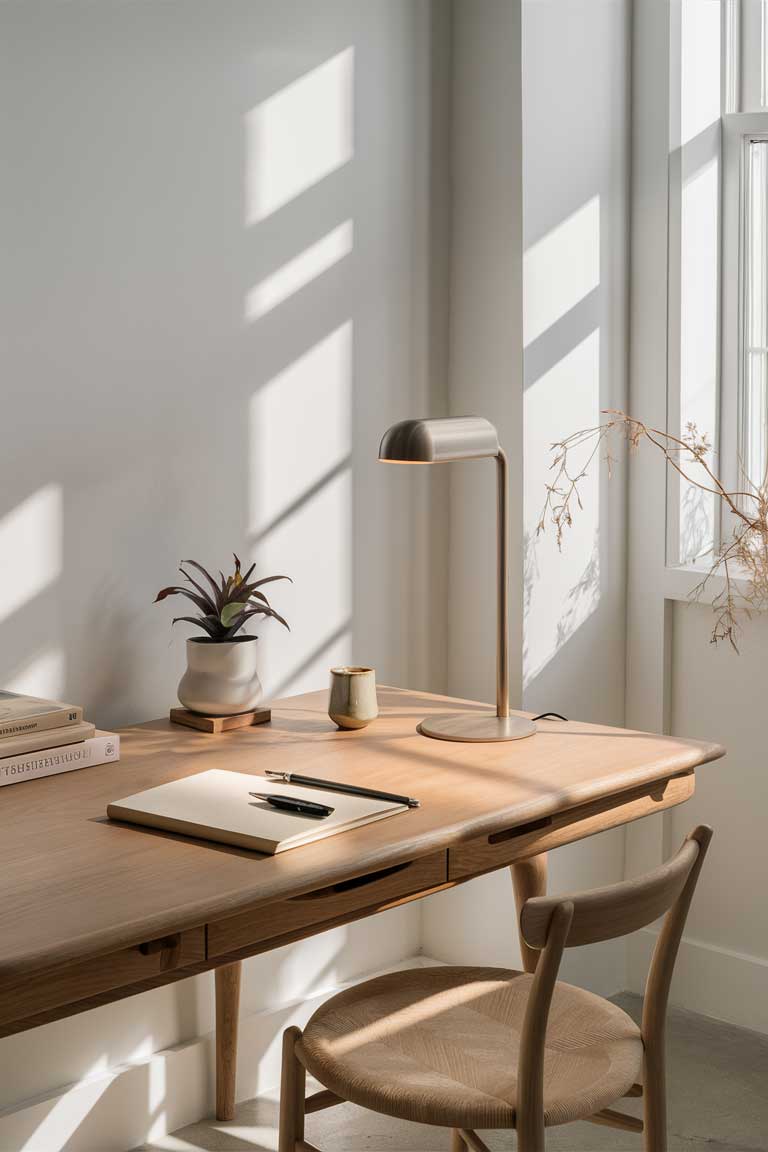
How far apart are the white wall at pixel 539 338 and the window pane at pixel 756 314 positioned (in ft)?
0.99

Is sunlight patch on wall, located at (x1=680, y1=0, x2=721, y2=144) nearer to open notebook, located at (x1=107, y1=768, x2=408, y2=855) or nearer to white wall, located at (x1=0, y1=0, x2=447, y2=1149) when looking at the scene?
white wall, located at (x1=0, y1=0, x2=447, y2=1149)

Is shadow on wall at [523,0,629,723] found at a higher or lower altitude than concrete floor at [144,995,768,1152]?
higher

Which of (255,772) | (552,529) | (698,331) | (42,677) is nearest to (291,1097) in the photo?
(255,772)

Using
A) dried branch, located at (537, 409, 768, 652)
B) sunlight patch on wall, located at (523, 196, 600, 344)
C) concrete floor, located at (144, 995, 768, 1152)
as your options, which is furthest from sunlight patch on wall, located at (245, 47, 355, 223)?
concrete floor, located at (144, 995, 768, 1152)

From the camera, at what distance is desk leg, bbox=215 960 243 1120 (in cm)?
245

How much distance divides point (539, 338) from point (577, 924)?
5.13 ft

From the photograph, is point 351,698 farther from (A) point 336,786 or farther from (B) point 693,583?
(B) point 693,583

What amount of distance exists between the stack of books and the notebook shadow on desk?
0.71 ft

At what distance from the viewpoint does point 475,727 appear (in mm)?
2279

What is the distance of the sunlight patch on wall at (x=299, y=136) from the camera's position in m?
2.53

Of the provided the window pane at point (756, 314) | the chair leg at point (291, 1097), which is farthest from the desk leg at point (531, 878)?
the window pane at point (756, 314)

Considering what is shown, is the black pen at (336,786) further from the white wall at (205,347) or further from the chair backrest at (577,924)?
the white wall at (205,347)

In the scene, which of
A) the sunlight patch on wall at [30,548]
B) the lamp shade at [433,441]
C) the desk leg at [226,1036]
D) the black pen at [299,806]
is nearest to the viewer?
the black pen at [299,806]

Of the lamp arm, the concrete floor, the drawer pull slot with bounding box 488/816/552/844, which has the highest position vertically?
the lamp arm
